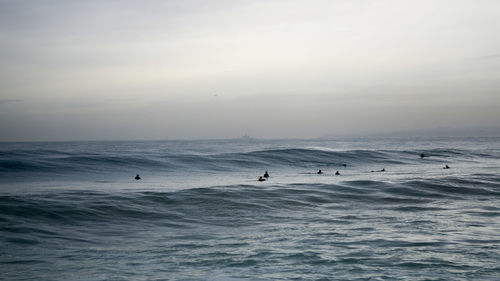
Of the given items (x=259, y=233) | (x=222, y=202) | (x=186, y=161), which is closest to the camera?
(x=259, y=233)

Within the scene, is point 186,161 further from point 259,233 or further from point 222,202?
point 259,233

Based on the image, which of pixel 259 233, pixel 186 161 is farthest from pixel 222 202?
pixel 186 161

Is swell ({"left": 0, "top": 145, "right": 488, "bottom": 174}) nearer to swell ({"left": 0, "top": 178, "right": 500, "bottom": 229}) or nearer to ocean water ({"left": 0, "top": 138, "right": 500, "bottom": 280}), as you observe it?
ocean water ({"left": 0, "top": 138, "right": 500, "bottom": 280})

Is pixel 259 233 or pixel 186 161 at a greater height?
pixel 186 161

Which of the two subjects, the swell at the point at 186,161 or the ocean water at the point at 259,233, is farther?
the swell at the point at 186,161

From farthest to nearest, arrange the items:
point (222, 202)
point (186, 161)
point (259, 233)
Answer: point (186, 161)
point (222, 202)
point (259, 233)

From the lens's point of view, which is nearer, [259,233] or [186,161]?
[259,233]

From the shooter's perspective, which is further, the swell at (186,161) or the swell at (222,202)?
the swell at (186,161)

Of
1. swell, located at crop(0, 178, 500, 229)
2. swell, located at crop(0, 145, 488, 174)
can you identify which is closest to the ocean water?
swell, located at crop(0, 178, 500, 229)

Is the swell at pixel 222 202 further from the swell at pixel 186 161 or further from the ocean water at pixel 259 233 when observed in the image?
the swell at pixel 186 161

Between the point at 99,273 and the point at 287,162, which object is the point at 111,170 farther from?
the point at 99,273

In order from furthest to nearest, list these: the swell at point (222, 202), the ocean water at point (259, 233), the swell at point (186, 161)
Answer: the swell at point (186, 161), the swell at point (222, 202), the ocean water at point (259, 233)

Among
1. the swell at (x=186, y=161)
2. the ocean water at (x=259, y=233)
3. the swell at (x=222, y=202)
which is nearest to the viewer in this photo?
the ocean water at (x=259, y=233)

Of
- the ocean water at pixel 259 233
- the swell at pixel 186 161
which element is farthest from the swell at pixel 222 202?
the swell at pixel 186 161
